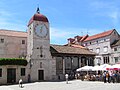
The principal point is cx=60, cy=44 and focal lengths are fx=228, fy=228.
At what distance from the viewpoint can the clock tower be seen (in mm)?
39906

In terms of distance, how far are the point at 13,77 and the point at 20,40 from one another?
1344 cm

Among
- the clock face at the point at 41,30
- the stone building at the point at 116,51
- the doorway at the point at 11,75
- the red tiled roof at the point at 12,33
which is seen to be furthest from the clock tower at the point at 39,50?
the stone building at the point at 116,51

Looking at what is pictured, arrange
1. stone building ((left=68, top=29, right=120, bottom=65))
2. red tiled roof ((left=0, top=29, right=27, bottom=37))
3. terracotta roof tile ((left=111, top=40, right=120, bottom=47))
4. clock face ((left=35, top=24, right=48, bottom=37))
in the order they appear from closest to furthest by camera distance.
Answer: clock face ((left=35, top=24, right=48, bottom=37))
red tiled roof ((left=0, top=29, right=27, bottom=37))
terracotta roof tile ((left=111, top=40, right=120, bottom=47))
stone building ((left=68, top=29, right=120, bottom=65))

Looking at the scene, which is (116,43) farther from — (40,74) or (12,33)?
(12,33)

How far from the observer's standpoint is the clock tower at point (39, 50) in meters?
39.9

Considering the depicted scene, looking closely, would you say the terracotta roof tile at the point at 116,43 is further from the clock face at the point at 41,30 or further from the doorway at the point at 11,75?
the doorway at the point at 11,75

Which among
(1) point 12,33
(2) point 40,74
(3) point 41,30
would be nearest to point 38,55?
(2) point 40,74

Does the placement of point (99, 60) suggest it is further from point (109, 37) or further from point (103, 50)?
point (109, 37)

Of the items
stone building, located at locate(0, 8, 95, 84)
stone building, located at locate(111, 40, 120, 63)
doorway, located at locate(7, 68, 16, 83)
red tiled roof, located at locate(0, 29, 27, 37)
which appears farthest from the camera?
stone building, located at locate(111, 40, 120, 63)

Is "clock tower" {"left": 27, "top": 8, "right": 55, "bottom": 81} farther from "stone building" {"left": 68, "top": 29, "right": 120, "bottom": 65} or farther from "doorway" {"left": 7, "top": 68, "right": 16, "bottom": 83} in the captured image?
"stone building" {"left": 68, "top": 29, "right": 120, "bottom": 65}

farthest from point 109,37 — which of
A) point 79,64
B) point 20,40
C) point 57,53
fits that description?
point 20,40

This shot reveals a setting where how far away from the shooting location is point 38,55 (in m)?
40.7

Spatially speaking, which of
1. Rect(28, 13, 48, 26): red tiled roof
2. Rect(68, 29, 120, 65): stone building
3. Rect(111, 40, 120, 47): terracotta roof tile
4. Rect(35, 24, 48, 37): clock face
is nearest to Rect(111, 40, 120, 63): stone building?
Rect(111, 40, 120, 47): terracotta roof tile

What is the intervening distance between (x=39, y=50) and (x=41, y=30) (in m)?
3.84
